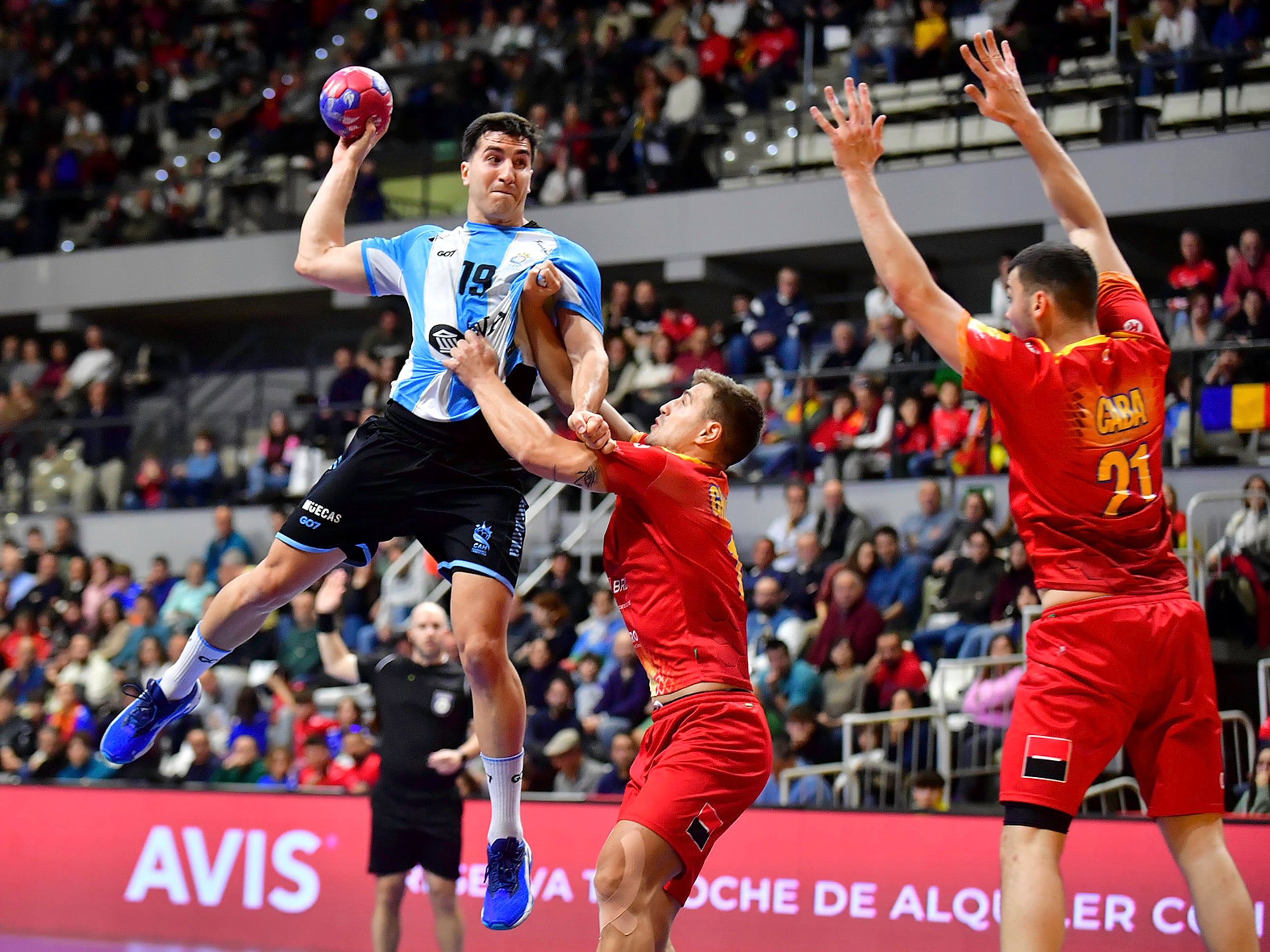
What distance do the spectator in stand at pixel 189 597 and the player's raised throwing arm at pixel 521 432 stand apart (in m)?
9.59

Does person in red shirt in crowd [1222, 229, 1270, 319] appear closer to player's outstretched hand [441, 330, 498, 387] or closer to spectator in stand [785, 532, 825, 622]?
spectator in stand [785, 532, 825, 622]

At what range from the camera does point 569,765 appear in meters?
10.0

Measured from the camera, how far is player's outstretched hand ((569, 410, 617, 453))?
448cm

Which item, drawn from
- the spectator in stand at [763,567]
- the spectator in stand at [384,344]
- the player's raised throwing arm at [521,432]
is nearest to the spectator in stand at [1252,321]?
the spectator in stand at [763,567]

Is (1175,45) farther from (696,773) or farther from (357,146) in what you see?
(696,773)

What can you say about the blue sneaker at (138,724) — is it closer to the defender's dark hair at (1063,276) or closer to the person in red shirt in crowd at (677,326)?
the defender's dark hair at (1063,276)

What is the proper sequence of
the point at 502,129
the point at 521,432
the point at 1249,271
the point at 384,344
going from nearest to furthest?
the point at 521,432, the point at 502,129, the point at 1249,271, the point at 384,344

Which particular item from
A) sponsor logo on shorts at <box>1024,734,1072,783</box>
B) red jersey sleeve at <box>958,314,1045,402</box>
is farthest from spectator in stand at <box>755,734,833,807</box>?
red jersey sleeve at <box>958,314,1045,402</box>

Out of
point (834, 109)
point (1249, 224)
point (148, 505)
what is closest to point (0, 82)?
point (148, 505)

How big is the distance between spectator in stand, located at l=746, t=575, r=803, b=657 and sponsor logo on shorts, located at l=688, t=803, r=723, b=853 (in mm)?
6307

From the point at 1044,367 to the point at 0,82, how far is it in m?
20.5

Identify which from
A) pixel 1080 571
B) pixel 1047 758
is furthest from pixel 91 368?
pixel 1047 758

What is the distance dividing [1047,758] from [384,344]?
12.8m

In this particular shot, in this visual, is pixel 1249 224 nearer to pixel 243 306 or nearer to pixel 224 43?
pixel 243 306
